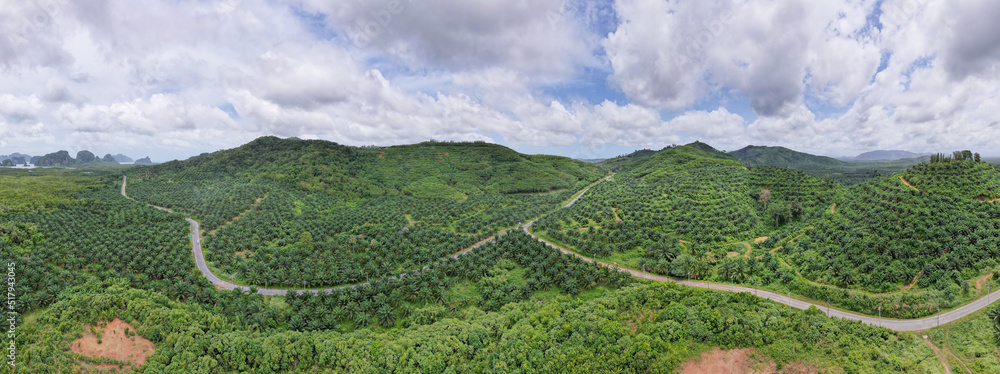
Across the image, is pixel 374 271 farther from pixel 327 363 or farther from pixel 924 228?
pixel 924 228

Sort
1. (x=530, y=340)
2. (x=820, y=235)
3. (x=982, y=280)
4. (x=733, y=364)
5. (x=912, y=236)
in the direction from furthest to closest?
(x=820, y=235)
(x=912, y=236)
(x=982, y=280)
(x=530, y=340)
(x=733, y=364)

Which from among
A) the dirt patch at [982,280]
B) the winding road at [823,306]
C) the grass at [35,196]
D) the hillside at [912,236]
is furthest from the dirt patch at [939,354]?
the grass at [35,196]

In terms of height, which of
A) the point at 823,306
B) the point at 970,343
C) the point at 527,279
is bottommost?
the point at 527,279

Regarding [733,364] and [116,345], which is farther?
[116,345]

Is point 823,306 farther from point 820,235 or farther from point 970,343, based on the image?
point 820,235

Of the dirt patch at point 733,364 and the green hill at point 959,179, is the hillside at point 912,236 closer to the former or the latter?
the green hill at point 959,179

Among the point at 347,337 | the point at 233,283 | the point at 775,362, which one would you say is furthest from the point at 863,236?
the point at 233,283

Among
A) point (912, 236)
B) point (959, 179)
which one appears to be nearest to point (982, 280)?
point (912, 236)

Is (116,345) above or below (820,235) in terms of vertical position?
below
